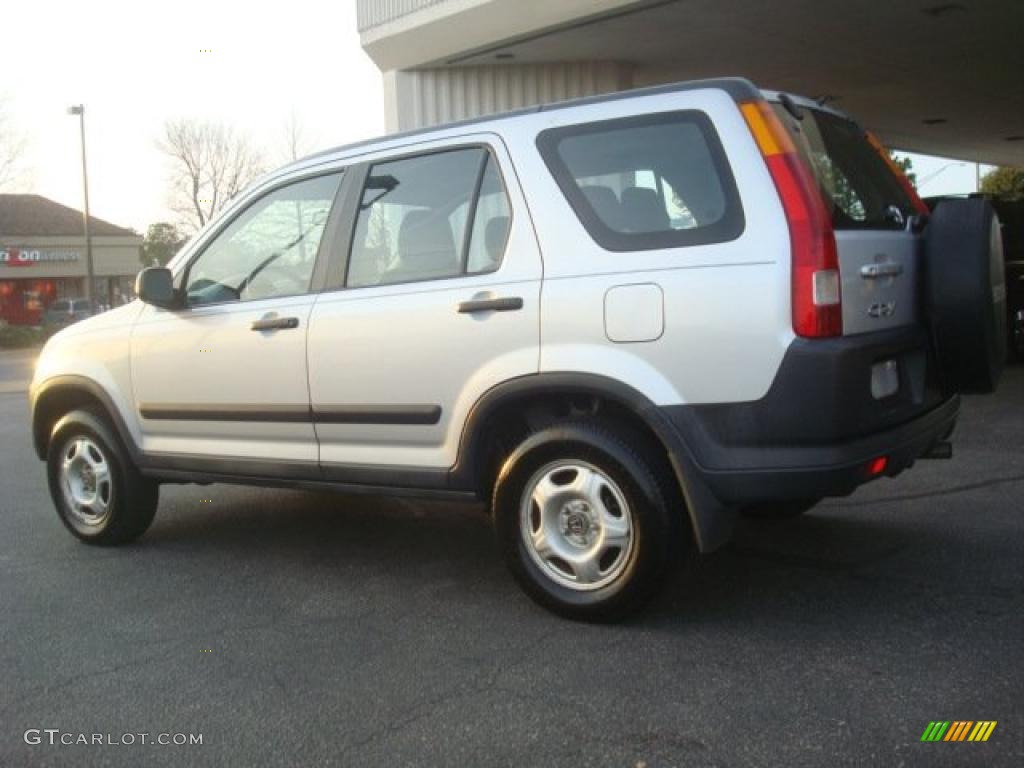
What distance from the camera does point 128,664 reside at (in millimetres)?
3812

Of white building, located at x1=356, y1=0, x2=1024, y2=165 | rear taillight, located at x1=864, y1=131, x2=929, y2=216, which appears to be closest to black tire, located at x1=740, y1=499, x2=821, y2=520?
rear taillight, located at x1=864, y1=131, x2=929, y2=216

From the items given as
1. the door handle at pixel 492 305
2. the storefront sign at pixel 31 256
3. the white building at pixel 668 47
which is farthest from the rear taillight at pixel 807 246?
the storefront sign at pixel 31 256

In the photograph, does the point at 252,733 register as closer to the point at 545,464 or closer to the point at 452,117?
the point at 545,464

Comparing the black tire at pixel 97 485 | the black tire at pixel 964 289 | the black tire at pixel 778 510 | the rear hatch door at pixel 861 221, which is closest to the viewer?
the rear hatch door at pixel 861 221

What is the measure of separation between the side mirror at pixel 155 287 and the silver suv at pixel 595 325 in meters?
0.01

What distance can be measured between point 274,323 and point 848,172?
2498mm

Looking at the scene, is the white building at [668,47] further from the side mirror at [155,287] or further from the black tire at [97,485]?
the black tire at [97,485]

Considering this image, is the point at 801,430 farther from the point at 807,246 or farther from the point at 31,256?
the point at 31,256

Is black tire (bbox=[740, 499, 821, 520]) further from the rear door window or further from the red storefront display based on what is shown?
the red storefront display

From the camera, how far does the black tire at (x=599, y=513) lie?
3744mm

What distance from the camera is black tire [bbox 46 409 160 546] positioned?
17.6 feet

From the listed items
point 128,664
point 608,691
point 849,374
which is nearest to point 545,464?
point 608,691

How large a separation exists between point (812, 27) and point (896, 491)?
Result: 7.89 m

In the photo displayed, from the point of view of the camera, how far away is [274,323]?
4.59 m
